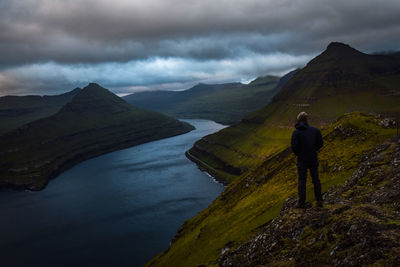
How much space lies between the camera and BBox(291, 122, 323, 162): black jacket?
19875mm

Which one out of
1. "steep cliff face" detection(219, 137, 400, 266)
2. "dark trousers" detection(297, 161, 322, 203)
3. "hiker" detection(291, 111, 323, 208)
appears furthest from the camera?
"dark trousers" detection(297, 161, 322, 203)

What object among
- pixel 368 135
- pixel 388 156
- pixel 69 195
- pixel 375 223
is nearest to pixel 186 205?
pixel 69 195

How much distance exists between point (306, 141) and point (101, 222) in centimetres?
13919

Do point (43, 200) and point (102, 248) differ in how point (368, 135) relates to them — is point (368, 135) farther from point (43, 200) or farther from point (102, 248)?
point (43, 200)

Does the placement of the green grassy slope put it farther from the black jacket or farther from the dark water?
the dark water

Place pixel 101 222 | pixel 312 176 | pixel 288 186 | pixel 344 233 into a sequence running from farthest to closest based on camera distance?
1. pixel 101 222
2. pixel 288 186
3. pixel 312 176
4. pixel 344 233

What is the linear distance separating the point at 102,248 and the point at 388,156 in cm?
11047

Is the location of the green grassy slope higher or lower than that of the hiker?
lower

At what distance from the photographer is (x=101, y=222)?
140 metres

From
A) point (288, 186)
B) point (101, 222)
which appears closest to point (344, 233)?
point (288, 186)

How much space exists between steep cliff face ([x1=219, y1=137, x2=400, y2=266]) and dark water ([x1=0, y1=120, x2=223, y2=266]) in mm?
92055

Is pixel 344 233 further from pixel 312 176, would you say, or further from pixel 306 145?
pixel 306 145

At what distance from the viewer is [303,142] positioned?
19.9 m

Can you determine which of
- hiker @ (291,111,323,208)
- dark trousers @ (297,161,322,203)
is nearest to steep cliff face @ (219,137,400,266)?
dark trousers @ (297,161,322,203)
